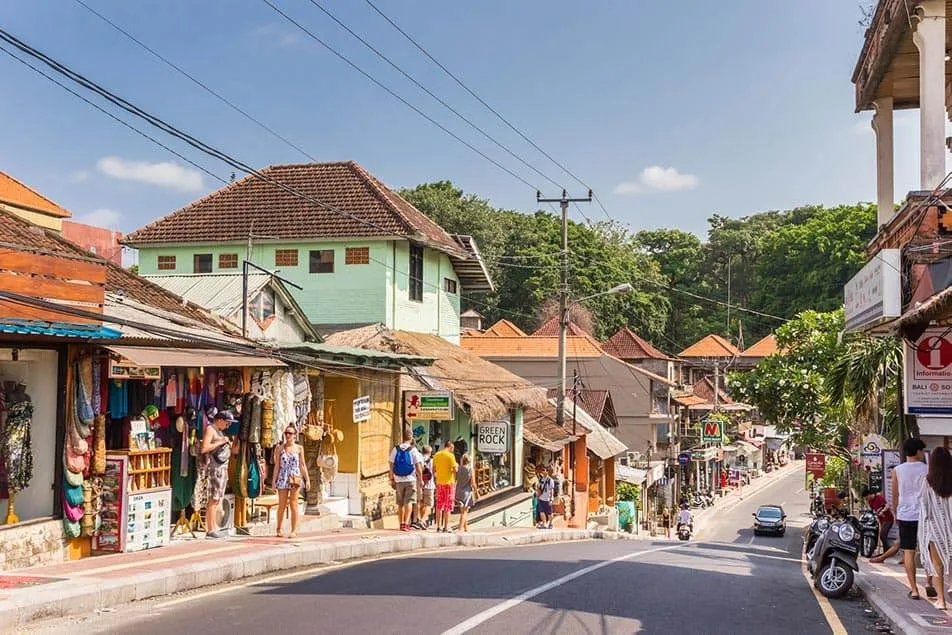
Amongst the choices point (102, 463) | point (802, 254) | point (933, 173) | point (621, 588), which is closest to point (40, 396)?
point (102, 463)

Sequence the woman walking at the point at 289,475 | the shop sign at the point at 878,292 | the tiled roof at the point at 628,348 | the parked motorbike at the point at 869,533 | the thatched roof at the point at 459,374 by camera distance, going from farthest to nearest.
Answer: the tiled roof at the point at 628,348 → the thatched roof at the point at 459,374 → the parked motorbike at the point at 869,533 → the woman walking at the point at 289,475 → the shop sign at the point at 878,292

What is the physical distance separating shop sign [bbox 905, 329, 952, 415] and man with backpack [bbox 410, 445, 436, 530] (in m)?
9.06

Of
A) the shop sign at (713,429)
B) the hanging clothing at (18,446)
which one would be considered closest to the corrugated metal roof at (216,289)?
the hanging clothing at (18,446)

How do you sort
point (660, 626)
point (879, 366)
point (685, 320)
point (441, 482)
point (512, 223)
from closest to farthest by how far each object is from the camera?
point (660, 626) < point (441, 482) < point (879, 366) < point (512, 223) < point (685, 320)

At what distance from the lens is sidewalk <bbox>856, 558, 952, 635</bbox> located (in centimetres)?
907

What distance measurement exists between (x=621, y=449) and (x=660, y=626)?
34.1m

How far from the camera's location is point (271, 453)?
17.3 meters

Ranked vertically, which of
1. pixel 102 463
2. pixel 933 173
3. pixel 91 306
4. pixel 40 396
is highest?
pixel 933 173

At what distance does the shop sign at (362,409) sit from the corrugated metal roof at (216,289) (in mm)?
3695

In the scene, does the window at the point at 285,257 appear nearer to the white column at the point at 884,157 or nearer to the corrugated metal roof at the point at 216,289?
the corrugated metal roof at the point at 216,289

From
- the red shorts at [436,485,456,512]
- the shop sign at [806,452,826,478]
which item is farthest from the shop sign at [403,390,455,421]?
the shop sign at [806,452,826,478]

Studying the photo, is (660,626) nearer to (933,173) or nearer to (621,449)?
(933,173)

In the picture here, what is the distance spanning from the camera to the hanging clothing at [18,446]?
458 inches

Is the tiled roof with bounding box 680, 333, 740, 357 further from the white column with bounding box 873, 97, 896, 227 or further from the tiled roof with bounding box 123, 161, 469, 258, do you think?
the white column with bounding box 873, 97, 896, 227
